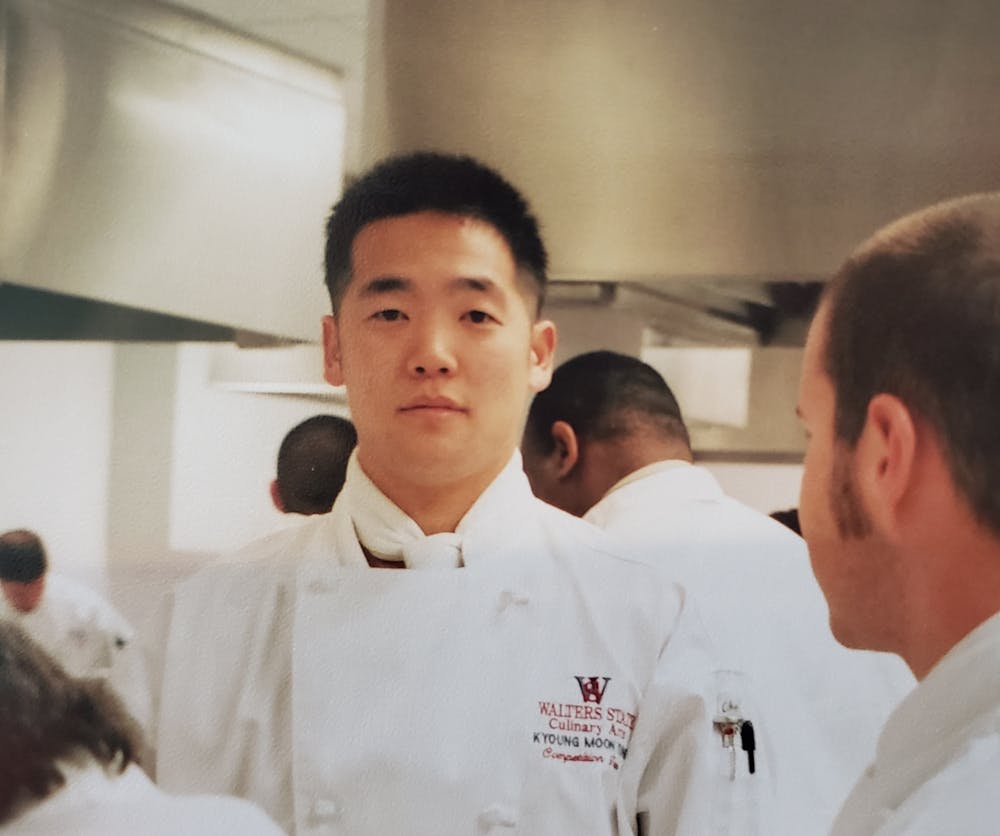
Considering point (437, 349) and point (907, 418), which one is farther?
point (437, 349)

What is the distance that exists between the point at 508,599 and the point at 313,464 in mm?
180

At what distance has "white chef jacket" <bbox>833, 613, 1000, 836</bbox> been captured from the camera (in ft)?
1.76

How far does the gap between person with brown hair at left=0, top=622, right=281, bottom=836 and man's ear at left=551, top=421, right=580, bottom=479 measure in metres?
0.33

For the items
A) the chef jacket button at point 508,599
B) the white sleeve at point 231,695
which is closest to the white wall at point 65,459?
the white sleeve at point 231,695

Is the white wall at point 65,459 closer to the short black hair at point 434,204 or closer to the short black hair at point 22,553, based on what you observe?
the short black hair at point 22,553

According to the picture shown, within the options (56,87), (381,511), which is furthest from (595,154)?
(56,87)

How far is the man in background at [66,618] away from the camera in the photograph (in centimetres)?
90

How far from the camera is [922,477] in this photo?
2.11 feet

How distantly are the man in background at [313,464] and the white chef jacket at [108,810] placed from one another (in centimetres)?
22

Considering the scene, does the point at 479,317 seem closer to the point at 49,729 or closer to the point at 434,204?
the point at 434,204

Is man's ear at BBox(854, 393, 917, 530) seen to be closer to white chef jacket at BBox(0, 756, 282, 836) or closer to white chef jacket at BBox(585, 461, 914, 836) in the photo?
white chef jacket at BBox(585, 461, 914, 836)

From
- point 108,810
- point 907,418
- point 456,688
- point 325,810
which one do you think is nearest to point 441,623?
point 456,688

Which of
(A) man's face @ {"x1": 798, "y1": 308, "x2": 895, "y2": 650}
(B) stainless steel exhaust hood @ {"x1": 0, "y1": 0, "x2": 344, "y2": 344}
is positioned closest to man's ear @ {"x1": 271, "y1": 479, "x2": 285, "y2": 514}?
(B) stainless steel exhaust hood @ {"x1": 0, "y1": 0, "x2": 344, "y2": 344}

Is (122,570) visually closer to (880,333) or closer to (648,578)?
(648,578)
